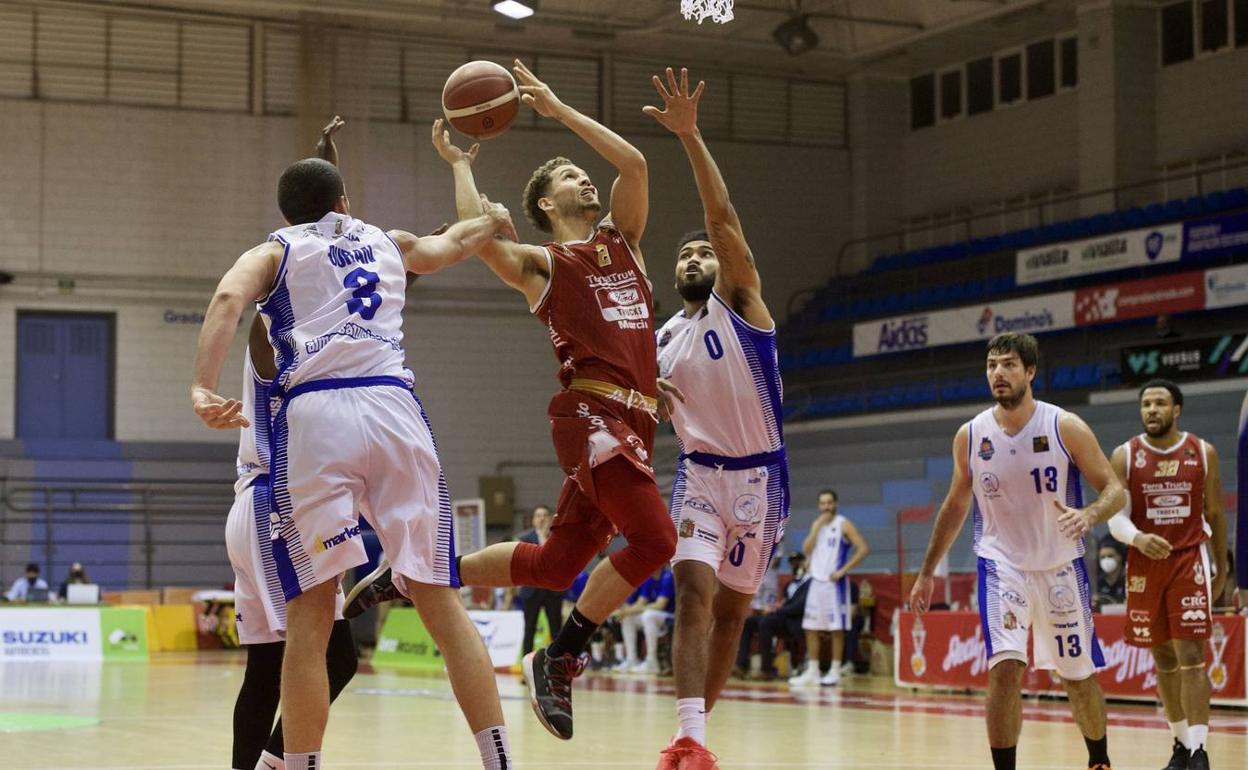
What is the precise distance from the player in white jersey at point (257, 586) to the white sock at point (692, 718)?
1.50 meters

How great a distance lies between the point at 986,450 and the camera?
751 centimetres

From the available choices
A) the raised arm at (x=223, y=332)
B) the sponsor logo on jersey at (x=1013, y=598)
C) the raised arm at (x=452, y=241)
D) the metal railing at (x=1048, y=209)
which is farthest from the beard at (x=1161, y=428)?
the metal railing at (x=1048, y=209)

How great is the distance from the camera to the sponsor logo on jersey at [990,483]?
7418 mm

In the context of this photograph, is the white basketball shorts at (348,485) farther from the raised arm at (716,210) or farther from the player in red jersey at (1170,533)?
the player in red jersey at (1170,533)

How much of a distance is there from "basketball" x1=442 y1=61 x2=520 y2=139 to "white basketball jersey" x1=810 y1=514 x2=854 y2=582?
11.5 meters

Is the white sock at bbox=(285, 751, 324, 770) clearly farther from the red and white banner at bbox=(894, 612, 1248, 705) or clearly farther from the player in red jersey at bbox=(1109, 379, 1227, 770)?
the red and white banner at bbox=(894, 612, 1248, 705)

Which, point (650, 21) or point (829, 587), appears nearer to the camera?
point (829, 587)

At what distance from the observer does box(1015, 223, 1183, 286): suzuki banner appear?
876 inches

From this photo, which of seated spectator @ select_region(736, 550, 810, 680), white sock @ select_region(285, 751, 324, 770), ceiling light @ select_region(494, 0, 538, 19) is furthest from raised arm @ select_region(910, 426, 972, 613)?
ceiling light @ select_region(494, 0, 538, 19)

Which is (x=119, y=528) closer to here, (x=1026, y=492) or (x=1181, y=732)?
(x=1181, y=732)

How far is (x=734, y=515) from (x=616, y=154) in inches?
65.8

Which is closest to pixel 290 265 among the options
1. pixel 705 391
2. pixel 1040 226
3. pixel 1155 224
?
pixel 705 391

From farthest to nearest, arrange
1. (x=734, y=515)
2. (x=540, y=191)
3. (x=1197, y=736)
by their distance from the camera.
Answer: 1. (x=1197, y=736)
2. (x=734, y=515)
3. (x=540, y=191)

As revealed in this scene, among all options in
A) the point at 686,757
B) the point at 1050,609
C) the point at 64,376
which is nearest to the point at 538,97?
the point at 686,757
